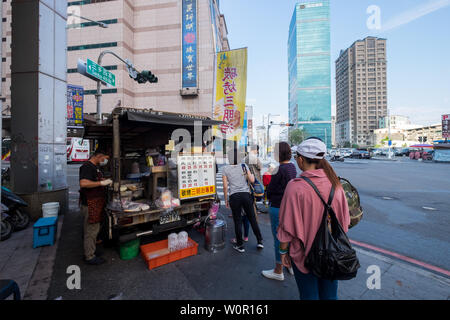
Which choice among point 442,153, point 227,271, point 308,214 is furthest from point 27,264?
point 442,153

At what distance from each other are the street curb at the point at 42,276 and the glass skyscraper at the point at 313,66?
107687 mm

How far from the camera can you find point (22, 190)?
587cm

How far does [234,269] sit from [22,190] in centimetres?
660

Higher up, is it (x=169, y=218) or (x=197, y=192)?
(x=197, y=192)

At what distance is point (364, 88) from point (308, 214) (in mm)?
138672

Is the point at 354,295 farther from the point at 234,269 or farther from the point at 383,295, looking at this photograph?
the point at 234,269

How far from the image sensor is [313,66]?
101875 mm

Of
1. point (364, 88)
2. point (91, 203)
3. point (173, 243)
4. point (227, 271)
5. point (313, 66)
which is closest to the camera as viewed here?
point (227, 271)

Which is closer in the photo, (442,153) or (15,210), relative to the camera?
(15,210)

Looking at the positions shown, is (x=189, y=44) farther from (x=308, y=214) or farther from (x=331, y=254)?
(x=331, y=254)

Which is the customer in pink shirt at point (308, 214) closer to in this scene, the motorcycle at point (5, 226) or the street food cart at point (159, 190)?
the street food cart at point (159, 190)
